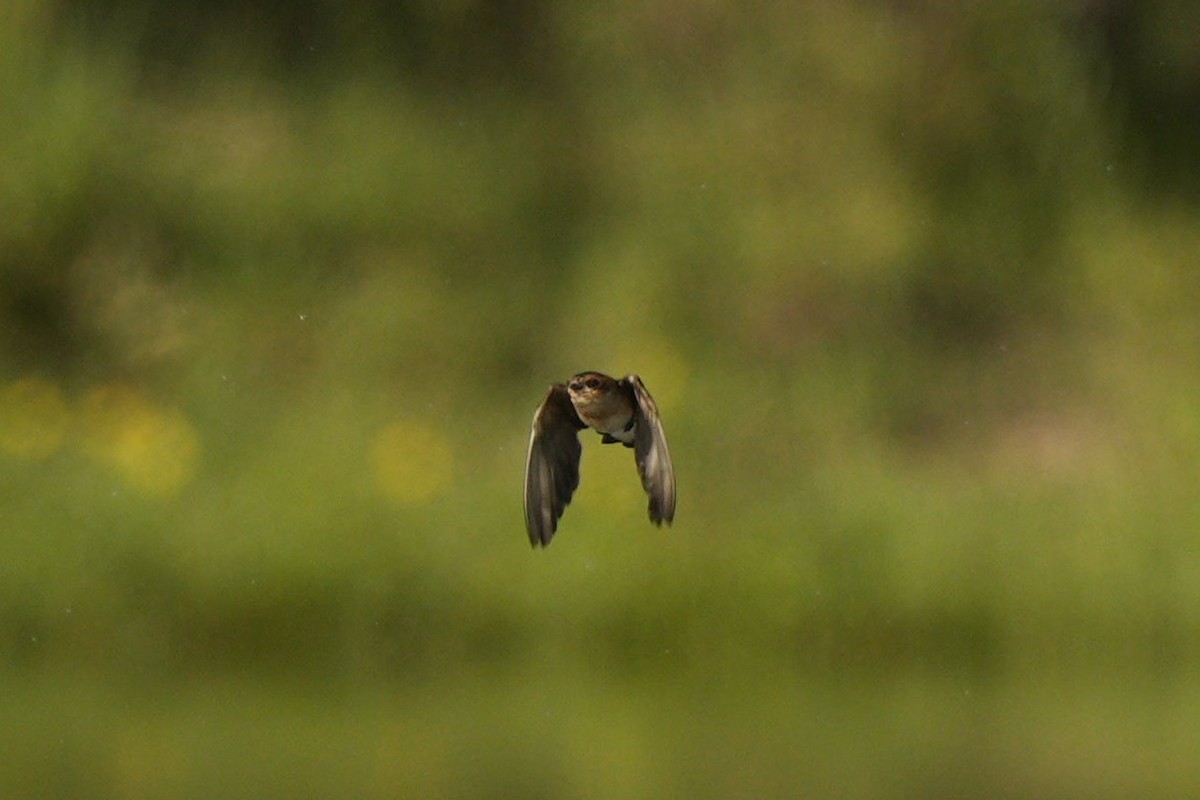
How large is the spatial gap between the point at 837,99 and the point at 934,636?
9.78ft

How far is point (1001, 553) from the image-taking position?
294 inches

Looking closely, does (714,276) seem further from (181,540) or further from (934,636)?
(181,540)

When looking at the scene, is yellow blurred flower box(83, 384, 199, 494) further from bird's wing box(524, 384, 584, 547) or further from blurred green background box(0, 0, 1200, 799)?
bird's wing box(524, 384, 584, 547)

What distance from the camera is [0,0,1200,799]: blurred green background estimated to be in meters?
6.30

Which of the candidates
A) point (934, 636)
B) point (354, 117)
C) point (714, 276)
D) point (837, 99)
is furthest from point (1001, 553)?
point (354, 117)

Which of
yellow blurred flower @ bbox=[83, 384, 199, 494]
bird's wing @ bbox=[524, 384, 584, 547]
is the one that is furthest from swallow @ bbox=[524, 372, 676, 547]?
yellow blurred flower @ bbox=[83, 384, 199, 494]

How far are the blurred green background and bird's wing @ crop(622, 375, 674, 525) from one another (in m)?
0.96

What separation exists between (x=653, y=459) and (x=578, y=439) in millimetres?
531

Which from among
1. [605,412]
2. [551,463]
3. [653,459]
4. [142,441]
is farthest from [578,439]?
[142,441]

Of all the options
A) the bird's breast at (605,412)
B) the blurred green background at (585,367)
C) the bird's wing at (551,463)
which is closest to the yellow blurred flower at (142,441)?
the blurred green background at (585,367)

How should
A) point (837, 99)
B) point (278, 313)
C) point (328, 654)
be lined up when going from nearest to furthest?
point (328, 654), point (278, 313), point (837, 99)

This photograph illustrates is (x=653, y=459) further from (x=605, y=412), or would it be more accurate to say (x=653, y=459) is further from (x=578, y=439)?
(x=578, y=439)

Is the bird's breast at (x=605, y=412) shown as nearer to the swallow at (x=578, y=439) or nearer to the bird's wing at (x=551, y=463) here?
the swallow at (x=578, y=439)

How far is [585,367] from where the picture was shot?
848 centimetres
